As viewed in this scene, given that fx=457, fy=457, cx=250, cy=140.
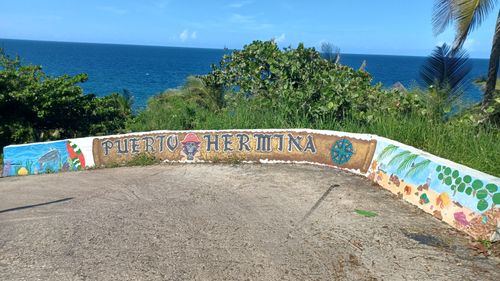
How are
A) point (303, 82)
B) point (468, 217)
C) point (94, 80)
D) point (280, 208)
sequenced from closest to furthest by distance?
point (468, 217), point (280, 208), point (303, 82), point (94, 80)

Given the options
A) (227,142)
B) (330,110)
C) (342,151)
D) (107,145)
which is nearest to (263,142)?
(227,142)

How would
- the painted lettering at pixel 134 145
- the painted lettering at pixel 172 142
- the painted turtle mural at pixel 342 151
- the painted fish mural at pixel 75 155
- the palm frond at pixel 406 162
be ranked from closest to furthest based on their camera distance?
the palm frond at pixel 406 162, the painted turtle mural at pixel 342 151, the painted lettering at pixel 172 142, the painted lettering at pixel 134 145, the painted fish mural at pixel 75 155

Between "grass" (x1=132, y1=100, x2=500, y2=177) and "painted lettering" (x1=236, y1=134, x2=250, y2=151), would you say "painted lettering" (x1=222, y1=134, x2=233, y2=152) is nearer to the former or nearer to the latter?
"painted lettering" (x1=236, y1=134, x2=250, y2=151)

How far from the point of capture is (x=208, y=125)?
10.1m

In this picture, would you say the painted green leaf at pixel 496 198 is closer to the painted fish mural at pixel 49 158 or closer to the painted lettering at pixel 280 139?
the painted lettering at pixel 280 139

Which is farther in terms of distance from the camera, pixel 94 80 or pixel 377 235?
pixel 94 80

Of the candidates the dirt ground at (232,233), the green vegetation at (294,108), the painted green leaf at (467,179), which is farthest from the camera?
the green vegetation at (294,108)

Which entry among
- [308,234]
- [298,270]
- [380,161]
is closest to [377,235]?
[308,234]

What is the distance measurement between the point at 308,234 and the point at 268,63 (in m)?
7.75

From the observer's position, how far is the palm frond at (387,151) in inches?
267

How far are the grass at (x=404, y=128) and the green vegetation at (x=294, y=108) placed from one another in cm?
2

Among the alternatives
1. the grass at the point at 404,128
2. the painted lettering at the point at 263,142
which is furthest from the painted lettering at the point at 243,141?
the grass at the point at 404,128

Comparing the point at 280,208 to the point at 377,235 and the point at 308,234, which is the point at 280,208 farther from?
the point at 377,235

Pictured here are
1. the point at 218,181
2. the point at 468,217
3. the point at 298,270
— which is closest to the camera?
the point at 298,270
